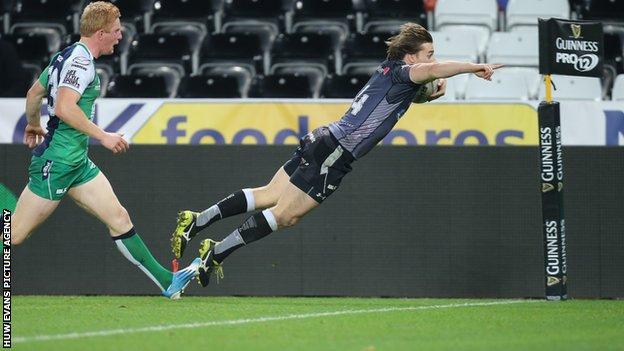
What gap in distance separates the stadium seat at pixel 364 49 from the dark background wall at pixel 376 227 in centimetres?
424

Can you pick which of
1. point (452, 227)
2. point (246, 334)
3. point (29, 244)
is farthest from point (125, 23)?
point (246, 334)

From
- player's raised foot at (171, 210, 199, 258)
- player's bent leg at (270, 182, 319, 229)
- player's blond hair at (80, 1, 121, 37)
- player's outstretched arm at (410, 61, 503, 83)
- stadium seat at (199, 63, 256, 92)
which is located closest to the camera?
player's outstretched arm at (410, 61, 503, 83)

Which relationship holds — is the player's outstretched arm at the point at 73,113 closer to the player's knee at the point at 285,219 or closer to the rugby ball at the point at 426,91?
the player's knee at the point at 285,219

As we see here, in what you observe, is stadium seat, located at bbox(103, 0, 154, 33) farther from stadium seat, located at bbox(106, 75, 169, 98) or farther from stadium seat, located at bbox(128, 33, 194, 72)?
stadium seat, located at bbox(106, 75, 169, 98)

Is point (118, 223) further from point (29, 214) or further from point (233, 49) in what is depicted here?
point (233, 49)

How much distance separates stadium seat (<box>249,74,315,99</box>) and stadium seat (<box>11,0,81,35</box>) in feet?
10.1

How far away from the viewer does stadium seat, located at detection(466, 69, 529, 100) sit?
1436 centimetres

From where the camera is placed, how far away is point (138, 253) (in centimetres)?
948

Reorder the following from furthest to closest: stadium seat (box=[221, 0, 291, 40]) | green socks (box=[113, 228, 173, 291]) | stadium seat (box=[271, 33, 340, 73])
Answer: stadium seat (box=[221, 0, 291, 40]), stadium seat (box=[271, 33, 340, 73]), green socks (box=[113, 228, 173, 291])

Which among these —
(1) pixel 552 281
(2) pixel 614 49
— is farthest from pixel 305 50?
(1) pixel 552 281

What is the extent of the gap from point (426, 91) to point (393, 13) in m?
6.32

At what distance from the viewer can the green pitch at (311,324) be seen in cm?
724

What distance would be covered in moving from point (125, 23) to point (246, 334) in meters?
9.22

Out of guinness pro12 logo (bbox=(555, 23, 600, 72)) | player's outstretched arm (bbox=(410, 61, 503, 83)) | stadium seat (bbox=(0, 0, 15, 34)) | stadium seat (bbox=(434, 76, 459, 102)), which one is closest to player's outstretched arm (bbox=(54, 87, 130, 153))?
player's outstretched arm (bbox=(410, 61, 503, 83))
